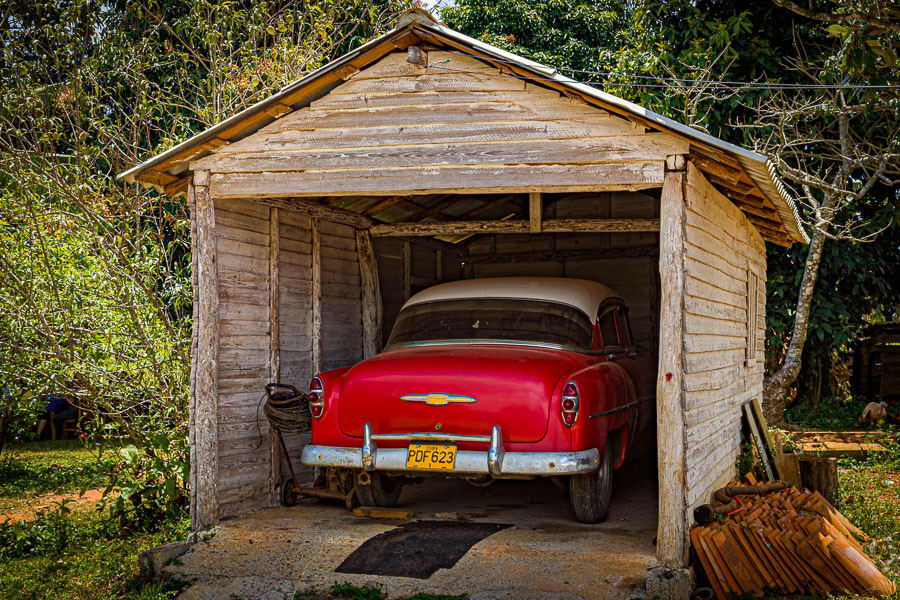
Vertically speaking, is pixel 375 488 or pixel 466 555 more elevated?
pixel 375 488

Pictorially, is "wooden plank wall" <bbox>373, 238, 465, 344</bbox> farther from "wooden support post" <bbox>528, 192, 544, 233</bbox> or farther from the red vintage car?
the red vintage car

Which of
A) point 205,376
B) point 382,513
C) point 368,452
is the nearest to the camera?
point 368,452

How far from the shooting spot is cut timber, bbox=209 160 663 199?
596 cm

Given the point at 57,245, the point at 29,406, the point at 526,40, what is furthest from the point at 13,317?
the point at 526,40

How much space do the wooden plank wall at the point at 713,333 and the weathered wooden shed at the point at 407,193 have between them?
0.04m

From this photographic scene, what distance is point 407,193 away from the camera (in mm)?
6578

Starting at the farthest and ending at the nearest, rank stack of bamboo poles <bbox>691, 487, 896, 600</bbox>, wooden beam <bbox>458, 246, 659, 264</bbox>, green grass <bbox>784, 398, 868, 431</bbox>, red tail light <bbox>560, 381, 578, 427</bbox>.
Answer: green grass <bbox>784, 398, 868, 431</bbox> < wooden beam <bbox>458, 246, 659, 264</bbox> < red tail light <bbox>560, 381, 578, 427</bbox> < stack of bamboo poles <bbox>691, 487, 896, 600</bbox>

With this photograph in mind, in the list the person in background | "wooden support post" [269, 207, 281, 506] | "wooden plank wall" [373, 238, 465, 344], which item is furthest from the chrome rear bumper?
the person in background

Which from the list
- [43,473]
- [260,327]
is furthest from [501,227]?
[43,473]

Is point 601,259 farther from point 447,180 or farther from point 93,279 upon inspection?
point 93,279

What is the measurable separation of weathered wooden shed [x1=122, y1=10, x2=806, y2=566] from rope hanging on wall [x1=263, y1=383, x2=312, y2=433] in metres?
0.27

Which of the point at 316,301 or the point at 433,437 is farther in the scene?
the point at 316,301

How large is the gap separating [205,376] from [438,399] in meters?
2.07

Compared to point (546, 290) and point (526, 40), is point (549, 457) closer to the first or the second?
point (546, 290)
